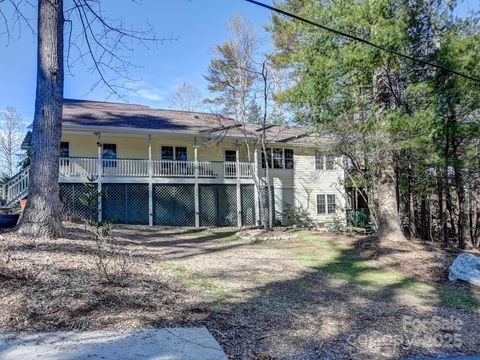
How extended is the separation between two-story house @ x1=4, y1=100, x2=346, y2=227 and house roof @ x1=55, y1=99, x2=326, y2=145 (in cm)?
6

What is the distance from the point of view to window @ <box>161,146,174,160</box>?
20.9 metres

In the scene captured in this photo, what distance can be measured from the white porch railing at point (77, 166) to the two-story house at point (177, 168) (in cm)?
4

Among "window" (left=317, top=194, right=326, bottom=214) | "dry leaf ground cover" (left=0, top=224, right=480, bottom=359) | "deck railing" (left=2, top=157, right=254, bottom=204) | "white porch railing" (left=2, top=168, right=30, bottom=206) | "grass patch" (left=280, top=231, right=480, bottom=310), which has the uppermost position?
"deck railing" (left=2, top=157, right=254, bottom=204)

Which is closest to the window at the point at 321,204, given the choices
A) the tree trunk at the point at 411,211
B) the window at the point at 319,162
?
the window at the point at 319,162

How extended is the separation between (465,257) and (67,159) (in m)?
15.3

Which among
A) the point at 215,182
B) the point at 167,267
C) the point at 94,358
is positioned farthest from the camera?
the point at 215,182

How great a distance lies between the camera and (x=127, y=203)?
18.2m

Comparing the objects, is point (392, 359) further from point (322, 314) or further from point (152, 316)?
point (152, 316)

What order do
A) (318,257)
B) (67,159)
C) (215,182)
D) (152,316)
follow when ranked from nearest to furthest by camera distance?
1. (152,316)
2. (318,257)
3. (67,159)
4. (215,182)

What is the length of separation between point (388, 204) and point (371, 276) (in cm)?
485

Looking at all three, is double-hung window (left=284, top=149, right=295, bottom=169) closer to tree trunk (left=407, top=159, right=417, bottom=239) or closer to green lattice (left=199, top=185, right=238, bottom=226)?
green lattice (left=199, top=185, right=238, bottom=226)

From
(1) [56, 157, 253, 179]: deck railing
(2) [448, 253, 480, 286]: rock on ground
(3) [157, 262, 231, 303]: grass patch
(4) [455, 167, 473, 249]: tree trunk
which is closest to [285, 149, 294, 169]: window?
(1) [56, 157, 253, 179]: deck railing

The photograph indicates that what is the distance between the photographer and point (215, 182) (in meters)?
20.3

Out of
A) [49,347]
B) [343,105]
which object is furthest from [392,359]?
[343,105]
